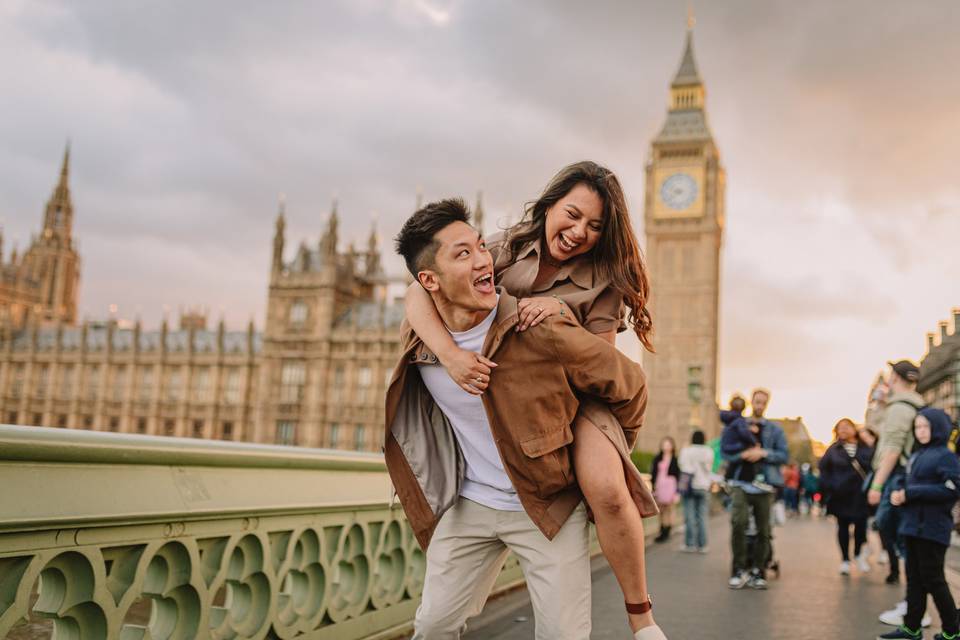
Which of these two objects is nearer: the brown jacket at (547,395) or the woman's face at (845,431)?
the brown jacket at (547,395)

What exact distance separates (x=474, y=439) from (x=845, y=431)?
8.56 m

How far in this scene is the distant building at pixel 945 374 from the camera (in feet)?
56.3

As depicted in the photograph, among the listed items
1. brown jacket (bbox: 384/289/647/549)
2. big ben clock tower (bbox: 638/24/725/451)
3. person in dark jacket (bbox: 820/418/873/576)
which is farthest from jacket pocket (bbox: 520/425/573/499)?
big ben clock tower (bbox: 638/24/725/451)

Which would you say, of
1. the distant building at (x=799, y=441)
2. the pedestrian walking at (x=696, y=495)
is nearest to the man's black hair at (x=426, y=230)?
the pedestrian walking at (x=696, y=495)

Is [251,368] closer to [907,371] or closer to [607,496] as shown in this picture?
[907,371]

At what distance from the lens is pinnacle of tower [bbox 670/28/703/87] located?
65.3m

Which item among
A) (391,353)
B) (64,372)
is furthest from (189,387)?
(391,353)

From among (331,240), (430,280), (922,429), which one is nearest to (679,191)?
(331,240)

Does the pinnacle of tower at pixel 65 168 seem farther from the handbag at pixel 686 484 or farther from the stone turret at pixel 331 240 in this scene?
the handbag at pixel 686 484

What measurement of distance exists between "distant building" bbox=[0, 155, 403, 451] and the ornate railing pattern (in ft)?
141

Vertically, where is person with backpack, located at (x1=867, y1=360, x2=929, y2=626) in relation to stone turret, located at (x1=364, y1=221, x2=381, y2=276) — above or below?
below

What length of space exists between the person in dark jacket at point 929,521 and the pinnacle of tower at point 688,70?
64.3 m

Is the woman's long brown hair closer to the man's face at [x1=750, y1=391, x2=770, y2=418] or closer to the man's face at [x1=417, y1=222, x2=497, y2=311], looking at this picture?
the man's face at [x1=417, y1=222, x2=497, y2=311]

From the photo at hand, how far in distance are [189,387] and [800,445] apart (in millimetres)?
63107
